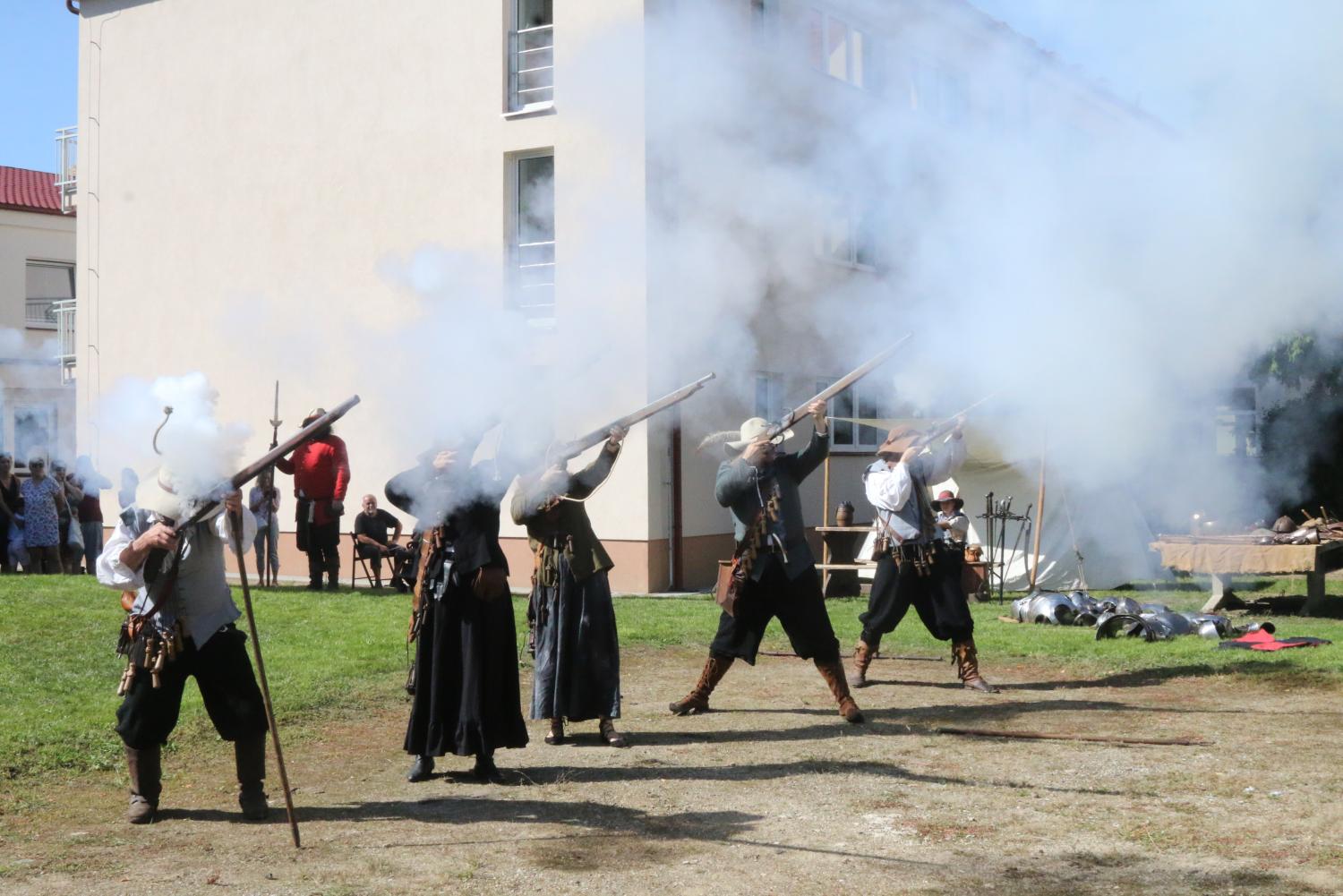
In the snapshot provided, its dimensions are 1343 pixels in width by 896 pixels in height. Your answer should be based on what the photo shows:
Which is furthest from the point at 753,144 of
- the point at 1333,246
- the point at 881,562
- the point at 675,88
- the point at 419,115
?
the point at 419,115

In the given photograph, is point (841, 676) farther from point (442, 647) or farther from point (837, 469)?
point (837, 469)

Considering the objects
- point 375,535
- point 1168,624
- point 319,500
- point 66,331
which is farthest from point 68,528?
point 1168,624

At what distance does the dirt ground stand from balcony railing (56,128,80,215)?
16480 mm

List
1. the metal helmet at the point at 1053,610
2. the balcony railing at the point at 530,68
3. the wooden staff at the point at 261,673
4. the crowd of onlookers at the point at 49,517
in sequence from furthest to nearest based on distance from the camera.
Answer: the crowd of onlookers at the point at 49,517
the balcony railing at the point at 530,68
the metal helmet at the point at 1053,610
the wooden staff at the point at 261,673

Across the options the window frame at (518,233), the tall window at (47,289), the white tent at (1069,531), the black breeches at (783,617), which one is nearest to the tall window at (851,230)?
the window frame at (518,233)

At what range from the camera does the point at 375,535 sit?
16609 mm

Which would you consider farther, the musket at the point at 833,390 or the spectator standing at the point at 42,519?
the spectator standing at the point at 42,519

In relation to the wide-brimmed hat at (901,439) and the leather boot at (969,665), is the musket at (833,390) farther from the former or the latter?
the leather boot at (969,665)

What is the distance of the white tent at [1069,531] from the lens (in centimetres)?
1709

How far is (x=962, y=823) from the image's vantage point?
5879 millimetres

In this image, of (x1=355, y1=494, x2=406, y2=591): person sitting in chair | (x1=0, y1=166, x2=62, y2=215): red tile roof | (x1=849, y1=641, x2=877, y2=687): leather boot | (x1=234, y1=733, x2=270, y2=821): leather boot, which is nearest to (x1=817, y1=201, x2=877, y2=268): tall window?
(x1=849, y1=641, x2=877, y2=687): leather boot

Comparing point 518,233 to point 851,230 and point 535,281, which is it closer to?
point 535,281

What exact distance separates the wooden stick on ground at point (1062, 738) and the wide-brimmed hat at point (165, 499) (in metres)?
4.42

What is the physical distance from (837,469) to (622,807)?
13.2m
